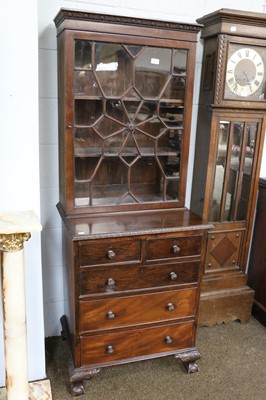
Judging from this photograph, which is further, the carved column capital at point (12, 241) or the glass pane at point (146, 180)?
the glass pane at point (146, 180)

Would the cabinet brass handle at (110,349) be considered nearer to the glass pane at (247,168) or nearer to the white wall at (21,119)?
the white wall at (21,119)

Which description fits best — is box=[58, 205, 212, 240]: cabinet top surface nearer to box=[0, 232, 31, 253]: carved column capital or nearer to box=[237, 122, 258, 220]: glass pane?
box=[0, 232, 31, 253]: carved column capital

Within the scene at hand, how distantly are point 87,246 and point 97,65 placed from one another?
81 cm

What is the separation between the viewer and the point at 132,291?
173 centimetres

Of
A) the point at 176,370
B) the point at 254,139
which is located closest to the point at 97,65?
the point at 254,139

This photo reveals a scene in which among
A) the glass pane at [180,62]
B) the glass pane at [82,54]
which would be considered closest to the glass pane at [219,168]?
the glass pane at [180,62]

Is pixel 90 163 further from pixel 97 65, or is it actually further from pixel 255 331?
pixel 255 331

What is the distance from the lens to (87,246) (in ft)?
5.24

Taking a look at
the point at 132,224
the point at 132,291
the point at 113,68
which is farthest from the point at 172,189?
the point at 113,68

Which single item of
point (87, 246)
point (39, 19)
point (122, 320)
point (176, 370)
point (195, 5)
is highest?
point (195, 5)

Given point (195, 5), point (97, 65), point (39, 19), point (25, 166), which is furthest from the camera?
point (195, 5)

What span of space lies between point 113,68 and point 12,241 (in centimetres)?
91

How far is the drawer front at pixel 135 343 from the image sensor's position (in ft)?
5.72

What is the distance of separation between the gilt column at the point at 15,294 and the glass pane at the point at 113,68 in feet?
2.28
